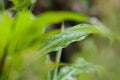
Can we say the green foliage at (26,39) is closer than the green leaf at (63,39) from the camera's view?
Yes

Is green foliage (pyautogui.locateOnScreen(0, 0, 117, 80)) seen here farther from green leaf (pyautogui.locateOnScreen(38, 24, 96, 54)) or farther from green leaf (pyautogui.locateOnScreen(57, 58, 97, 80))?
green leaf (pyautogui.locateOnScreen(57, 58, 97, 80))

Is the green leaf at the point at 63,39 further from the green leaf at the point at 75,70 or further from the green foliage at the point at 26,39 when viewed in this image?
the green leaf at the point at 75,70

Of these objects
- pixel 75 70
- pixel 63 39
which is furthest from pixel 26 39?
pixel 75 70

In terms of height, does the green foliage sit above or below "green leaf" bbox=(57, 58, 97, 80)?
below

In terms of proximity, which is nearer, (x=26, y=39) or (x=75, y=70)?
(x=26, y=39)

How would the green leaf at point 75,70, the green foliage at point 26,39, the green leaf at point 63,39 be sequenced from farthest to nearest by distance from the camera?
1. the green leaf at point 75,70
2. the green leaf at point 63,39
3. the green foliage at point 26,39

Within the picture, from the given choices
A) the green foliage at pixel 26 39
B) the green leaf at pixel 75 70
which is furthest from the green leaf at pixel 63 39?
the green leaf at pixel 75 70

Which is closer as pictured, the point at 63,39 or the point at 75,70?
the point at 63,39

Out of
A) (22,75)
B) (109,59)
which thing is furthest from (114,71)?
(22,75)

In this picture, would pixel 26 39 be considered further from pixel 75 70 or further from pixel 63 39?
pixel 75 70

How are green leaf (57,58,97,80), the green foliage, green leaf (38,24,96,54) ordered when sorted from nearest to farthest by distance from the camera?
the green foliage
green leaf (38,24,96,54)
green leaf (57,58,97,80)

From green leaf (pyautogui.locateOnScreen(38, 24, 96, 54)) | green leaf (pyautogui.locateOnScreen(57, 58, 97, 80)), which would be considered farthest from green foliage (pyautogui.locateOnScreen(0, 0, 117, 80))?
green leaf (pyautogui.locateOnScreen(57, 58, 97, 80))
